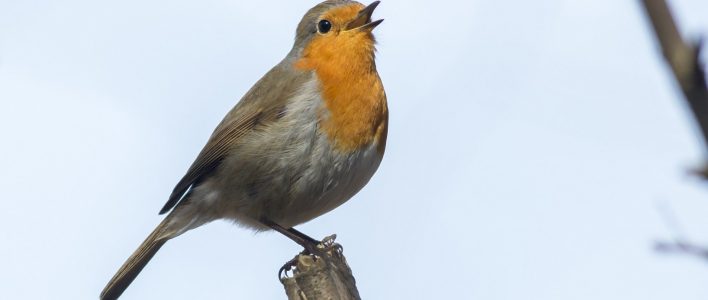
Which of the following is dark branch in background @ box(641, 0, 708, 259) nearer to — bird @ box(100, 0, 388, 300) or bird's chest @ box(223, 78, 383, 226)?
bird @ box(100, 0, 388, 300)

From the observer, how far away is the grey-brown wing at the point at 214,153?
6113mm

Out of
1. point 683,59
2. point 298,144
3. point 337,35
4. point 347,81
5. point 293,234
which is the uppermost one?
point 337,35

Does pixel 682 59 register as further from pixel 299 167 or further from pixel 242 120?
pixel 242 120

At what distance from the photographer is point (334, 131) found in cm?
550

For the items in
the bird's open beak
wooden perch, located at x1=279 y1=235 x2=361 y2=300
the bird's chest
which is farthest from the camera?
the bird's open beak

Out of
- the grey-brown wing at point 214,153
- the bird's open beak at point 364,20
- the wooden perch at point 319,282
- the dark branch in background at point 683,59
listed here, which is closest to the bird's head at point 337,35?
the bird's open beak at point 364,20

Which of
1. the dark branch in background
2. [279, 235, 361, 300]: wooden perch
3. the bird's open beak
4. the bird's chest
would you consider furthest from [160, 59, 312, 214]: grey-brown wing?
the dark branch in background

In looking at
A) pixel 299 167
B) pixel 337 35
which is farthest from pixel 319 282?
pixel 337 35

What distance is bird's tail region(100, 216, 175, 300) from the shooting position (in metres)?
6.29

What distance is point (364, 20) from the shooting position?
6.34 metres

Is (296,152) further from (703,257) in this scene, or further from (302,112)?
(703,257)

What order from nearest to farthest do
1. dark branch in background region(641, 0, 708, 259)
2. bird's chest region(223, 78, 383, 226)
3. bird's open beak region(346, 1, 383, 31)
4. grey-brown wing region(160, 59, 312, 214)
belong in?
dark branch in background region(641, 0, 708, 259), bird's chest region(223, 78, 383, 226), grey-brown wing region(160, 59, 312, 214), bird's open beak region(346, 1, 383, 31)

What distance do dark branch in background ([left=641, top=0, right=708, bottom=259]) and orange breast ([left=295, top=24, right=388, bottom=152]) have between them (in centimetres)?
474

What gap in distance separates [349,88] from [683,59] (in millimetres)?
5076
